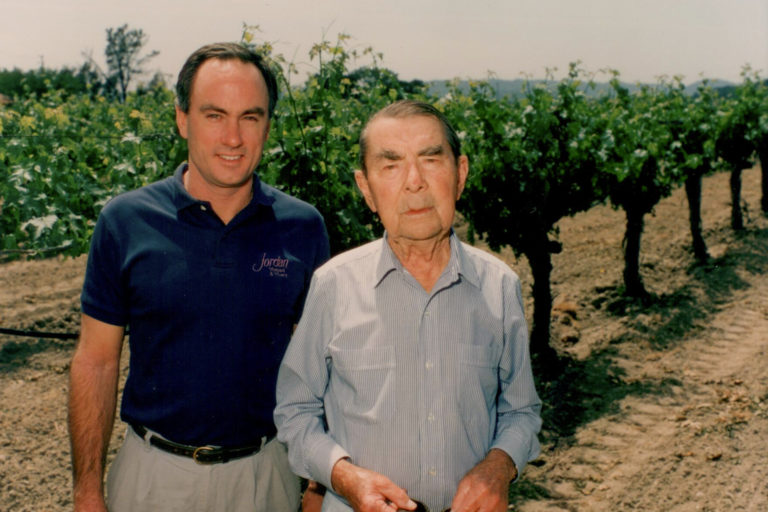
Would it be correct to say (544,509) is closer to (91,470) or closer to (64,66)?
(91,470)

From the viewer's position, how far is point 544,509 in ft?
15.1

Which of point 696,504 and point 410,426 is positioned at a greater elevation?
point 410,426

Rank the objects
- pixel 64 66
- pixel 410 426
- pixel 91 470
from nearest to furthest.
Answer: pixel 410 426
pixel 91 470
pixel 64 66

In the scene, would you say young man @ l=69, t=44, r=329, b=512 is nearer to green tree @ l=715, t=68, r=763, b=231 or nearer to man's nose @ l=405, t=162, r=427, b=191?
man's nose @ l=405, t=162, r=427, b=191

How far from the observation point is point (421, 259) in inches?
73.3

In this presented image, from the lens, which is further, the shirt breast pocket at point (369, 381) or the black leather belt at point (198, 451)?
the black leather belt at point (198, 451)

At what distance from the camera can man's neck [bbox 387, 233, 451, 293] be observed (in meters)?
1.85

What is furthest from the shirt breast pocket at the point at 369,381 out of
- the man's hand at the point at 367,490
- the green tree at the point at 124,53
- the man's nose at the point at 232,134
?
the green tree at the point at 124,53

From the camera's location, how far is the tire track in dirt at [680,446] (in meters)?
4.66

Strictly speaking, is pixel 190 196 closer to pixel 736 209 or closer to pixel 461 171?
pixel 461 171

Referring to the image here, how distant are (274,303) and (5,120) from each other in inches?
233

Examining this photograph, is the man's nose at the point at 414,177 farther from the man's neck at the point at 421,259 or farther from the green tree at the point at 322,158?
the green tree at the point at 322,158

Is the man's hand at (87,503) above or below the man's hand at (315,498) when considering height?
above

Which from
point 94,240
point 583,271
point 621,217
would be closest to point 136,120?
point 94,240
